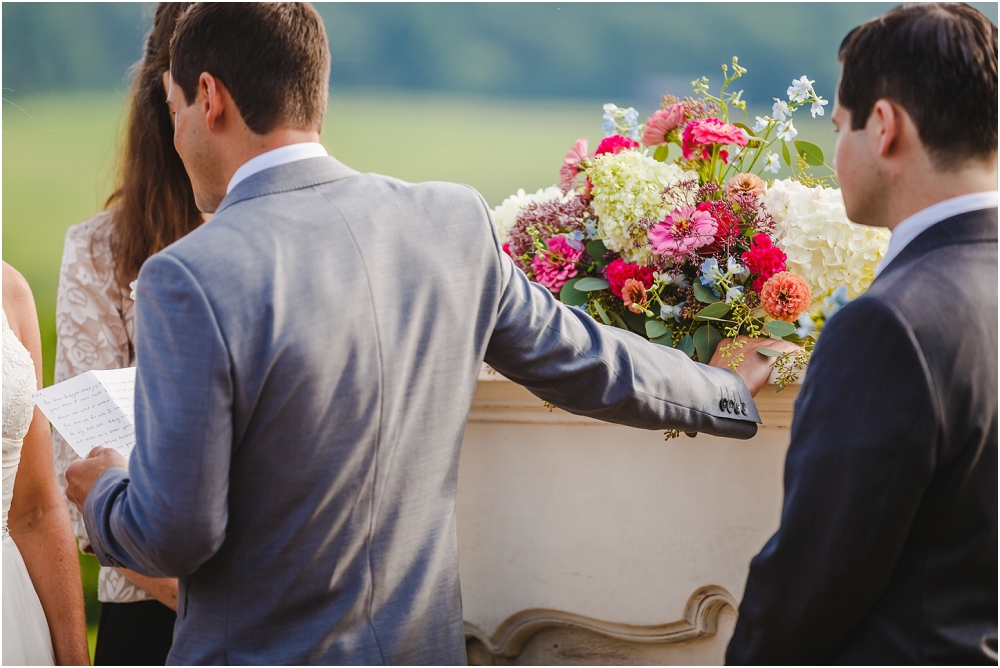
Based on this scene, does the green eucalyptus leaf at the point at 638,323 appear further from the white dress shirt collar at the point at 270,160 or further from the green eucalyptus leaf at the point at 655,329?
the white dress shirt collar at the point at 270,160

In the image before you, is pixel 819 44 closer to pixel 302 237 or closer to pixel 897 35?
pixel 897 35

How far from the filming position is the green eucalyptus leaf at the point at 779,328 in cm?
133

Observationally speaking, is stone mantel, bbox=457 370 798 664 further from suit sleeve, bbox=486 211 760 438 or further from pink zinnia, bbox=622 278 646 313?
pink zinnia, bbox=622 278 646 313

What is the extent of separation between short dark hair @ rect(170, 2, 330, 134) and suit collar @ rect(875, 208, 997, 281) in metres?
0.76

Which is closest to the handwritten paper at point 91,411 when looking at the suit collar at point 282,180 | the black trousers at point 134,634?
the suit collar at point 282,180

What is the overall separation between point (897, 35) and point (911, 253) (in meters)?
0.24

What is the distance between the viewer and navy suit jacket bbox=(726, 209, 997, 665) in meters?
0.84

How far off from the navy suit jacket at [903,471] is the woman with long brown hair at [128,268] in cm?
126

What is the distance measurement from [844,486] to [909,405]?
0.11 metres

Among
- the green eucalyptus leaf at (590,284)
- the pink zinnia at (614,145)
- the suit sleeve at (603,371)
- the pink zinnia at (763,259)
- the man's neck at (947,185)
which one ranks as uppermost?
the man's neck at (947,185)

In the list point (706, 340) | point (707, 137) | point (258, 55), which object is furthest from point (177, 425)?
point (707, 137)

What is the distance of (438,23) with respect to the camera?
2926mm

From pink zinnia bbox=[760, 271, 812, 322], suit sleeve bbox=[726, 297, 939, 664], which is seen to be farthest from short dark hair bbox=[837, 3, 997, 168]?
pink zinnia bbox=[760, 271, 812, 322]

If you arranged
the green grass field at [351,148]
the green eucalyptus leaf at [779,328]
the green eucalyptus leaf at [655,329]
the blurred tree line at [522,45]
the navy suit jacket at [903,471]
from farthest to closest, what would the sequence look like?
the green grass field at [351,148], the blurred tree line at [522,45], the green eucalyptus leaf at [655,329], the green eucalyptus leaf at [779,328], the navy suit jacket at [903,471]
